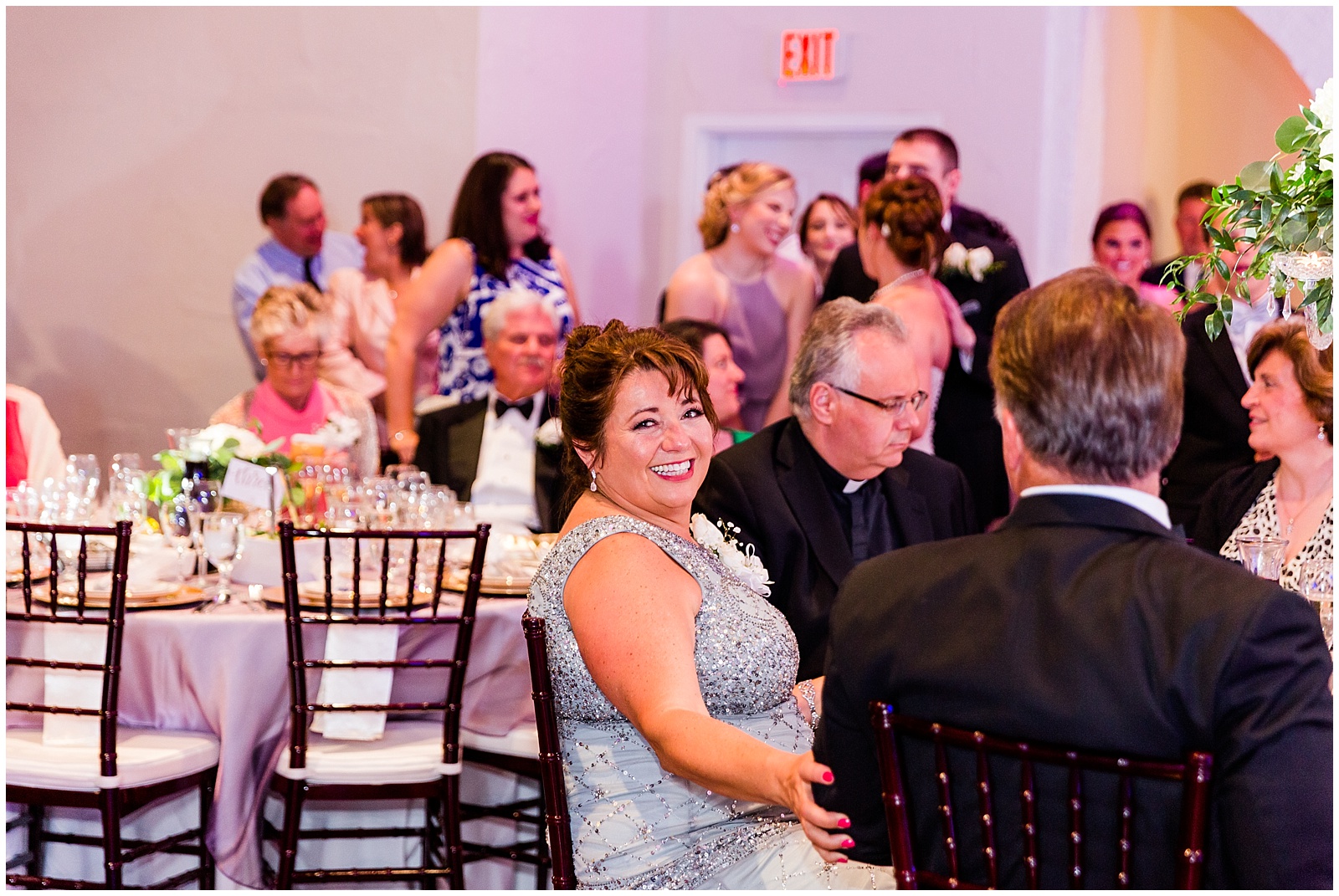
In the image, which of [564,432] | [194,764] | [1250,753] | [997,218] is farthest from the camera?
[997,218]

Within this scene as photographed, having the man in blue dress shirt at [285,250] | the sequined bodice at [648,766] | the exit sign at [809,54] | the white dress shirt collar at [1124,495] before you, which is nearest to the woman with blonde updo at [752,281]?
the man in blue dress shirt at [285,250]

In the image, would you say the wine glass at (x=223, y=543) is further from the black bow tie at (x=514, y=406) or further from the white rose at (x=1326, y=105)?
the white rose at (x=1326, y=105)

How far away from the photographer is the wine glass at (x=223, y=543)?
11.5 ft

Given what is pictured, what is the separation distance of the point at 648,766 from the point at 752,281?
148 inches

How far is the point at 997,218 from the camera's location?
7320 millimetres

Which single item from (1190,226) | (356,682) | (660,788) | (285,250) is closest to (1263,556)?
(660,788)

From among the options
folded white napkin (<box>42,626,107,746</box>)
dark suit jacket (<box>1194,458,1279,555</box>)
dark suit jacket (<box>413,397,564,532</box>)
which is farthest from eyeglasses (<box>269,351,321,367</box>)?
dark suit jacket (<box>1194,458,1279,555</box>)

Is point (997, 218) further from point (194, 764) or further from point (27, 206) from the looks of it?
point (194, 764)

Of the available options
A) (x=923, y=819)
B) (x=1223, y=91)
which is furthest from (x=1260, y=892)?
(x=1223, y=91)

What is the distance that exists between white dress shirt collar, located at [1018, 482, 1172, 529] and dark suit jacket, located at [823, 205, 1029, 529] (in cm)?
352

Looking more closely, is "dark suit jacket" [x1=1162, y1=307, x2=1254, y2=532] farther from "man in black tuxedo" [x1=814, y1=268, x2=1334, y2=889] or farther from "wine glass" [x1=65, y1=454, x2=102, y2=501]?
"wine glass" [x1=65, y1=454, x2=102, y2=501]

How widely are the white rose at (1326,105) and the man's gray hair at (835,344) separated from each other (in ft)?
4.28

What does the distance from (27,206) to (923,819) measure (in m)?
6.27

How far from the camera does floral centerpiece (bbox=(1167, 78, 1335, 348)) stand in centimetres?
198
